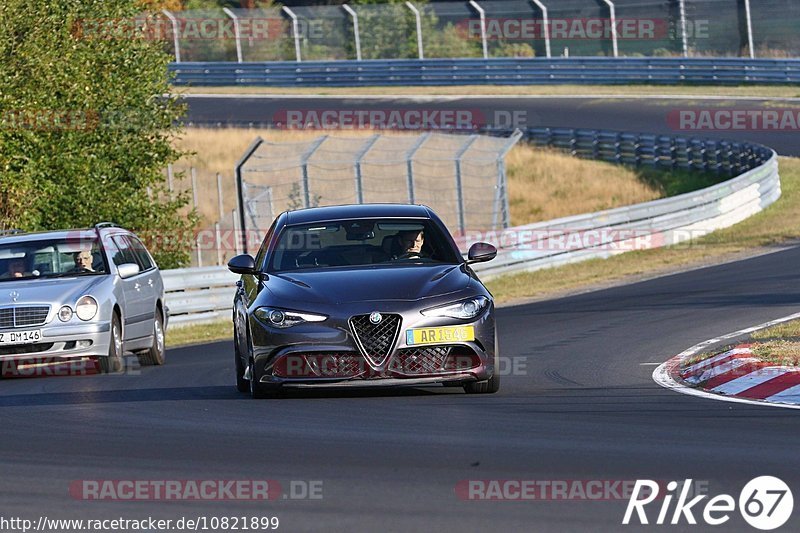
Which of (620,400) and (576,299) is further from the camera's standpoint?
(576,299)

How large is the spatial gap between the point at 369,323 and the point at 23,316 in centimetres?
542

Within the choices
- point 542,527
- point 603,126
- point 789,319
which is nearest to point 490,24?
point 603,126

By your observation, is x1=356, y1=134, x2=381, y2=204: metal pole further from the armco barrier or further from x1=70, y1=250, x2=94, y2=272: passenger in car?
x1=70, y1=250, x2=94, y2=272: passenger in car

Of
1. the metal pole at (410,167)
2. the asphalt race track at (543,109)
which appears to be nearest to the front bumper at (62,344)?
the metal pole at (410,167)

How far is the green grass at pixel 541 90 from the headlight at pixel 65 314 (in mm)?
31491

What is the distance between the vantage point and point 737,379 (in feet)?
36.3

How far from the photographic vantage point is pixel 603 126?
142 feet

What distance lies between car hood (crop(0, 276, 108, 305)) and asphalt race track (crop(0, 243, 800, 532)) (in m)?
1.08

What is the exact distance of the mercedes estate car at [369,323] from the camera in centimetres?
1033

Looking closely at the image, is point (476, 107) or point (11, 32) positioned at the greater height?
point (11, 32)

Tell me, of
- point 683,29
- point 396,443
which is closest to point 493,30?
point 683,29

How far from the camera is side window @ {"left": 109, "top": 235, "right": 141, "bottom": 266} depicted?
1585cm

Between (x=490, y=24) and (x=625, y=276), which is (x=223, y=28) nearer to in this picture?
(x=490, y=24)

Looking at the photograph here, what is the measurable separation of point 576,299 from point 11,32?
10297mm
